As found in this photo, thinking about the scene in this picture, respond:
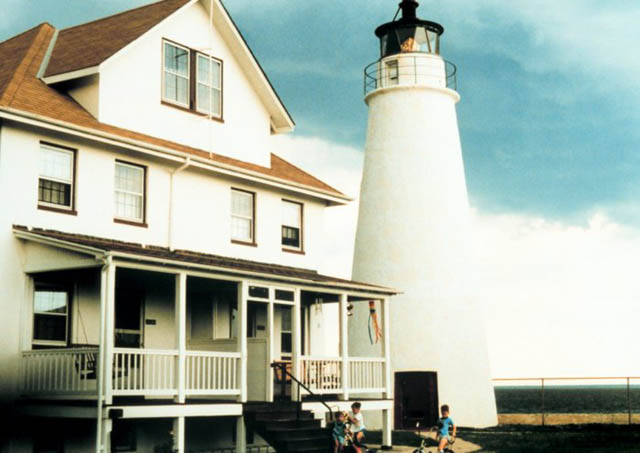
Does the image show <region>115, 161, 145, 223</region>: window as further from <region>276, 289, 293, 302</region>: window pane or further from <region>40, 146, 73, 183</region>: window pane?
<region>276, 289, 293, 302</region>: window pane

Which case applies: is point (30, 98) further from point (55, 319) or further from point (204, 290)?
point (204, 290)

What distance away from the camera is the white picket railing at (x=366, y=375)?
25.7m

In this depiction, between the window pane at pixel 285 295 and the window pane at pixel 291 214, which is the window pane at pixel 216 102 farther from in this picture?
the window pane at pixel 285 295

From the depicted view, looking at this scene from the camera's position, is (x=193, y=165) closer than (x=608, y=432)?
Yes

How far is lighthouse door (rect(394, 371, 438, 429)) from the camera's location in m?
33.1

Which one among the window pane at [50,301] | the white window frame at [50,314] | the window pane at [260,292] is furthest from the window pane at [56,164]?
the window pane at [260,292]

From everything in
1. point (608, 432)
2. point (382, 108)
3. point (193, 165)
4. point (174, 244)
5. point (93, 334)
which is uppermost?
point (382, 108)

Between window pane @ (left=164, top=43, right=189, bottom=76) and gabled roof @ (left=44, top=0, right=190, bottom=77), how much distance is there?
0.79 m

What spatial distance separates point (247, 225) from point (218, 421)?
5164 mm

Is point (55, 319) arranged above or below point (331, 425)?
above

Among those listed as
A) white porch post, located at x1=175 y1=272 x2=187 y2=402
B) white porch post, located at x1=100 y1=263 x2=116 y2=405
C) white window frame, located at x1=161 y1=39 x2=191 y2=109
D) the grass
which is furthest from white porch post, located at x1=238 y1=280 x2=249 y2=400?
the grass

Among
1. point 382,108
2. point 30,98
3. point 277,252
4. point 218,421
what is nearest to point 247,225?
point 277,252

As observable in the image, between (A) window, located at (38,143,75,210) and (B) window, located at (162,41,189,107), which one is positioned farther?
(B) window, located at (162,41,189,107)

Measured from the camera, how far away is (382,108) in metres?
35.8
